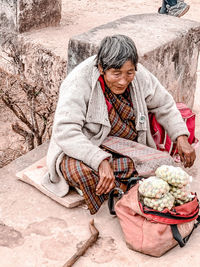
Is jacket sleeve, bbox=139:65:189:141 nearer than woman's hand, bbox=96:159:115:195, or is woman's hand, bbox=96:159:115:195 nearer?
woman's hand, bbox=96:159:115:195

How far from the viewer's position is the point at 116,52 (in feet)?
8.75

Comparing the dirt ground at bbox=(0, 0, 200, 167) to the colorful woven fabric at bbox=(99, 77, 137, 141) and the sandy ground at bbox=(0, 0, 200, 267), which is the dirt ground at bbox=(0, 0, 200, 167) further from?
the colorful woven fabric at bbox=(99, 77, 137, 141)

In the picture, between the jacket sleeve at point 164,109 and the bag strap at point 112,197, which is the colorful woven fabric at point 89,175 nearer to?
the bag strap at point 112,197

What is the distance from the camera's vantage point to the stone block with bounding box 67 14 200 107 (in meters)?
3.63

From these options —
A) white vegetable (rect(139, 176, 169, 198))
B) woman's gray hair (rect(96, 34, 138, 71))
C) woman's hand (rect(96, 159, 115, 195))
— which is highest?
woman's gray hair (rect(96, 34, 138, 71))

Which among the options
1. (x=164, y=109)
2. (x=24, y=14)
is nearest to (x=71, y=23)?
(x=24, y=14)

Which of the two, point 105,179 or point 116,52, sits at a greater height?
point 116,52

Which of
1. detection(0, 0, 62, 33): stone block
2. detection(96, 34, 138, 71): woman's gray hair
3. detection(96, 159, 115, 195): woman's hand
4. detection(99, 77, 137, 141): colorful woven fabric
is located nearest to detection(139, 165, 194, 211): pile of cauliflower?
detection(96, 159, 115, 195): woman's hand

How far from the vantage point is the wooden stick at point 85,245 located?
255 cm

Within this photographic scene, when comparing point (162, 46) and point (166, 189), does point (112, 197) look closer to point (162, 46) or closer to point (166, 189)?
point (166, 189)

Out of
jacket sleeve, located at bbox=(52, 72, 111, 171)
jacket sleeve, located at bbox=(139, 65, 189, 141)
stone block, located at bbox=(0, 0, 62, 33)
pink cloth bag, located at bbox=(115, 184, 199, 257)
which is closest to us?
pink cloth bag, located at bbox=(115, 184, 199, 257)

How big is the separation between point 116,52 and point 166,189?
87 centimetres

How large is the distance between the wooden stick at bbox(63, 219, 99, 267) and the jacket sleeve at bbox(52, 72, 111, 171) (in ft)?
1.26

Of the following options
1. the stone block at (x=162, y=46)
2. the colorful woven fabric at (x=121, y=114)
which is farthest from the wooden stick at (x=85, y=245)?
the stone block at (x=162, y=46)
